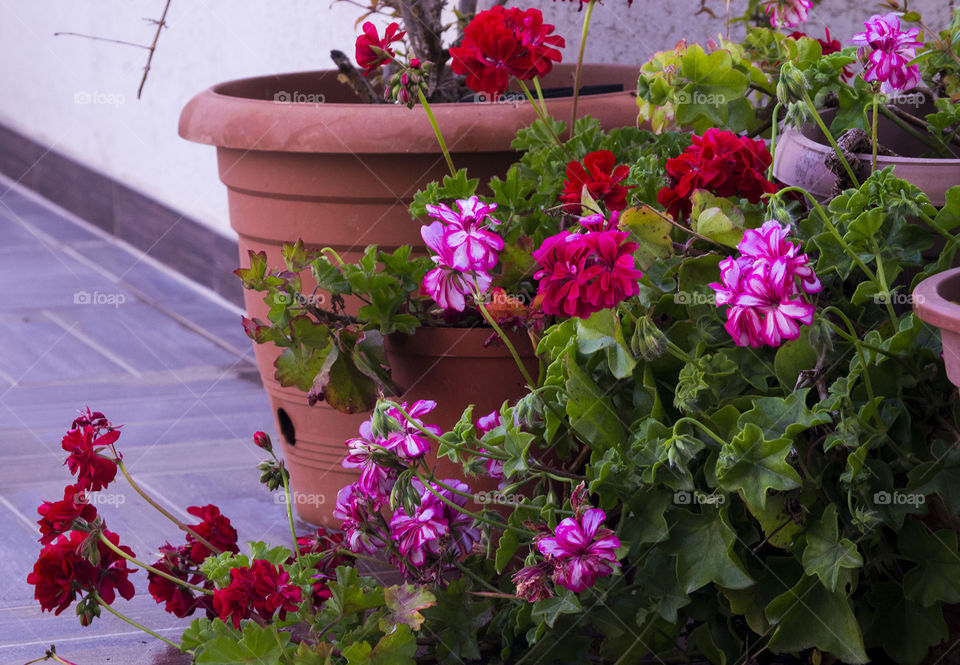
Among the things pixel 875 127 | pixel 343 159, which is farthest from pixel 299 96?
pixel 875 127

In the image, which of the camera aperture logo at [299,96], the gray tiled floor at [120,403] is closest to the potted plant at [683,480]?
the gray tiled floor at [120,403]

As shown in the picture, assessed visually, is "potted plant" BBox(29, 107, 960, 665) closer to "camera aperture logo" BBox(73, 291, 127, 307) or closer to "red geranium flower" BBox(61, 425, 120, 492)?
"red geranium flower" BBox(61, 425, 120, 492)

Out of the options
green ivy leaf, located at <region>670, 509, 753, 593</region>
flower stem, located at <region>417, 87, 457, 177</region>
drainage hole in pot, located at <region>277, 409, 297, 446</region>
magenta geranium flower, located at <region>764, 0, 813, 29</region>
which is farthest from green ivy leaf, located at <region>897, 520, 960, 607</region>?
drainage hole in pot, located at <region>277, 409, 297, 446</region>

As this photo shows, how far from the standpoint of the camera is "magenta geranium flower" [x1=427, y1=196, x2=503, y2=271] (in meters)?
0.97

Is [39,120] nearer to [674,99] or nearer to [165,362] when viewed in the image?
[165,362]

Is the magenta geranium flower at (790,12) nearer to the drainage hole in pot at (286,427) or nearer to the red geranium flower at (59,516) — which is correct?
the drainage hole in pot at (286,427)

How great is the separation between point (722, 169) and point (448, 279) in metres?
0.26

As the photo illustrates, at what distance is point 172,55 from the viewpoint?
2.88m

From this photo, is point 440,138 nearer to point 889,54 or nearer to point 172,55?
point 889,54

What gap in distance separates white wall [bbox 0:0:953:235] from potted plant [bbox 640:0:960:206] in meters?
0.41

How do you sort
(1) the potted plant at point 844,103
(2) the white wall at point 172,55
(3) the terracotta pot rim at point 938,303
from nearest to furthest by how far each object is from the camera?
1. (3) the terracotta pot rim at point 938,303
2. (1) the potted plant at point 844,103
3. (2) the white wall at point 172,55

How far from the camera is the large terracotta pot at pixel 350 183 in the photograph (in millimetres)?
1276

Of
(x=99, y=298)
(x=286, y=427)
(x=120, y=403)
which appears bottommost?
(x=99, y=298)

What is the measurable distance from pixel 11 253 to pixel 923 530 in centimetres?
288
